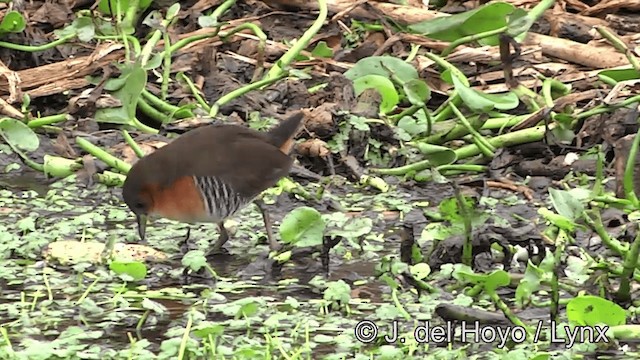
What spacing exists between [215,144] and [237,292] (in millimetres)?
700

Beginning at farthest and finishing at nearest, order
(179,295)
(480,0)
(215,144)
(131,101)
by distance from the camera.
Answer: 1. (480,0)
2. (131,101)
3. (215,144)
4. (179,295)

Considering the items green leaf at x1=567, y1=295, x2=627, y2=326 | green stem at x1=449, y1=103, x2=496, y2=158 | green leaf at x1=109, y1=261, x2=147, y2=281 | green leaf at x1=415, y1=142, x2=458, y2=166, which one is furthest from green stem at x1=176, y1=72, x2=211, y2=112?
green leaf at x1=567, y1=295, x2=627, y2=326

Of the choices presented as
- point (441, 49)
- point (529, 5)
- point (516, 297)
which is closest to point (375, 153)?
point (441, 49)

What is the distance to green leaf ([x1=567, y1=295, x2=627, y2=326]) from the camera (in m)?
3.83

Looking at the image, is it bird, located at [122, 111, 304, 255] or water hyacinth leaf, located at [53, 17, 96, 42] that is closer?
bird, located at [122, 111, 304, 255]

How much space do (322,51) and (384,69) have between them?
72 cm

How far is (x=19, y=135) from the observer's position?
6121 millimetres

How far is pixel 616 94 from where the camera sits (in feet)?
19.6

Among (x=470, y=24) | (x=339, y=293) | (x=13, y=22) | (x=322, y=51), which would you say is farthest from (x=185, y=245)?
(x=13, y=22)

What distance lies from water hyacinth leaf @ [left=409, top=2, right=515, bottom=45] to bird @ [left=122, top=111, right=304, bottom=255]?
1534 mm

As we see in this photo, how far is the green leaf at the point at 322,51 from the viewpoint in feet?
23.5

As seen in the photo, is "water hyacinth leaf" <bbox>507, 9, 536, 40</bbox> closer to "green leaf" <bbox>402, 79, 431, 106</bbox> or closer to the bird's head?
"green leaf" <bbox>402, 79, 431, 106</bbox>

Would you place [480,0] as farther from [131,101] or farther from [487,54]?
[131,101]

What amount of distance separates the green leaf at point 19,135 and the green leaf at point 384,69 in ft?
4.97
